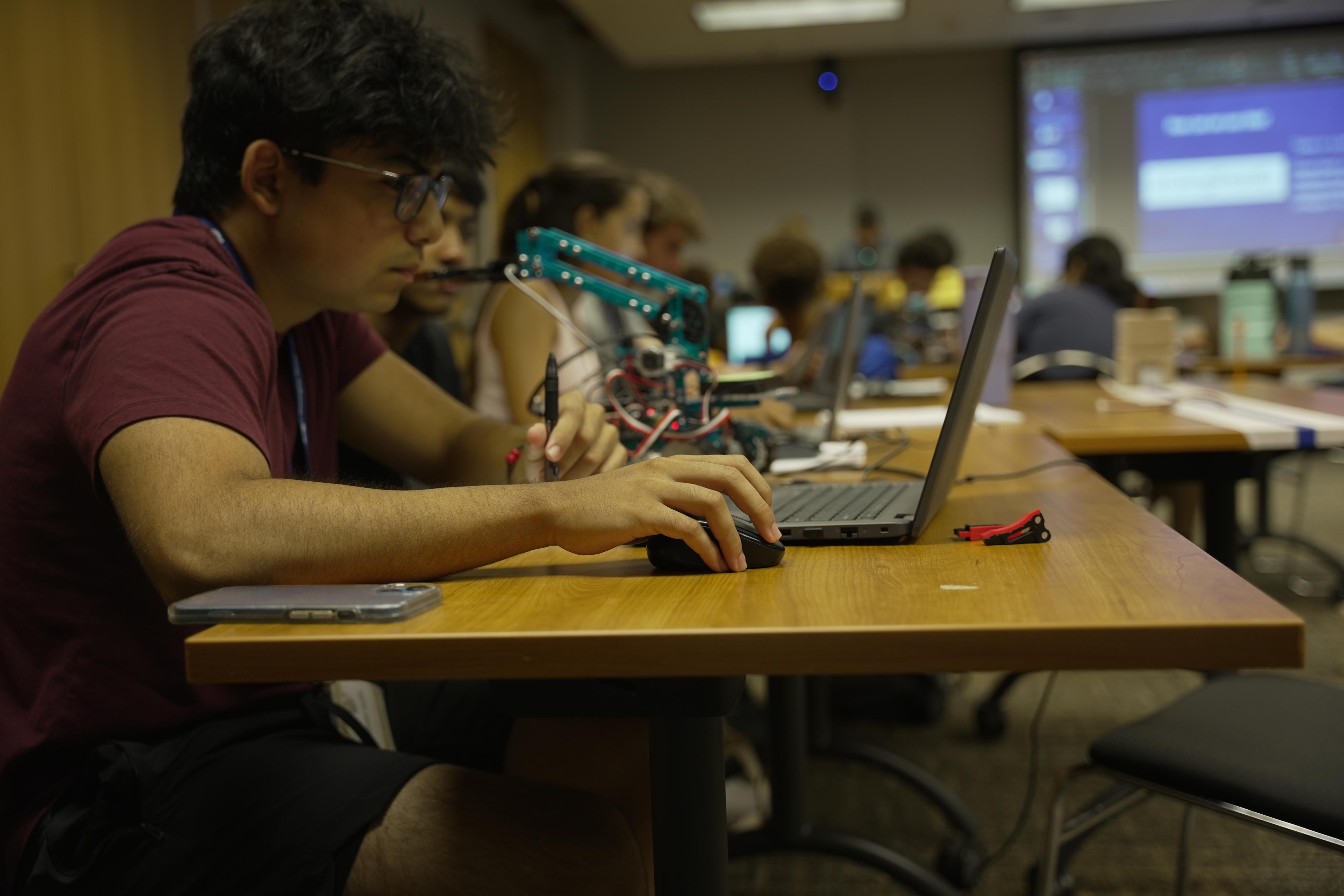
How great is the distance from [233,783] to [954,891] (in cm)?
114

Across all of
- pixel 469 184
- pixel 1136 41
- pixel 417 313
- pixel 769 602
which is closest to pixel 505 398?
pixel 417 313

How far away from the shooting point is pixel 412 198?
3.67ft

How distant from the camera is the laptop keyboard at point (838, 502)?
38.4 inches

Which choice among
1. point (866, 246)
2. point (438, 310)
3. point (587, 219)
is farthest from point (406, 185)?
point (866, 246)

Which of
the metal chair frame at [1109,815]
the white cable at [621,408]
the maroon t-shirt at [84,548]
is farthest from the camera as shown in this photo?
the white cable at [621,408]

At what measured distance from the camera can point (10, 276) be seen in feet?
8.79

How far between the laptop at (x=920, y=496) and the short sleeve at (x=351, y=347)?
611 mm

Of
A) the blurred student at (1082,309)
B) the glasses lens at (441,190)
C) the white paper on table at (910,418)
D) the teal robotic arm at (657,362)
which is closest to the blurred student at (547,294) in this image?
the white paper on table at (910,418)

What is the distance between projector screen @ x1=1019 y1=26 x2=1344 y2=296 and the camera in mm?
7340

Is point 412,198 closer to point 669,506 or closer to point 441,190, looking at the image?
point 441,190

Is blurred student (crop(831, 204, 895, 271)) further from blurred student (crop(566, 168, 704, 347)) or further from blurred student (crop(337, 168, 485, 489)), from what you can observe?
blurred student (crop(337, 168, 485, 489))

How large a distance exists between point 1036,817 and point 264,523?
5.54 ft

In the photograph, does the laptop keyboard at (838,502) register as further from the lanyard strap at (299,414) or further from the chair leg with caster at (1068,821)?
the lanyard strap at (299,414)

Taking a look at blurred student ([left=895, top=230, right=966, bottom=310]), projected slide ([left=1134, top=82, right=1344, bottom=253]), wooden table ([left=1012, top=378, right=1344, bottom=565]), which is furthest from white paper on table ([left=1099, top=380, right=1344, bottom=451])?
projected slide ([left=1134, top=82, right=1344, bottom=253])
